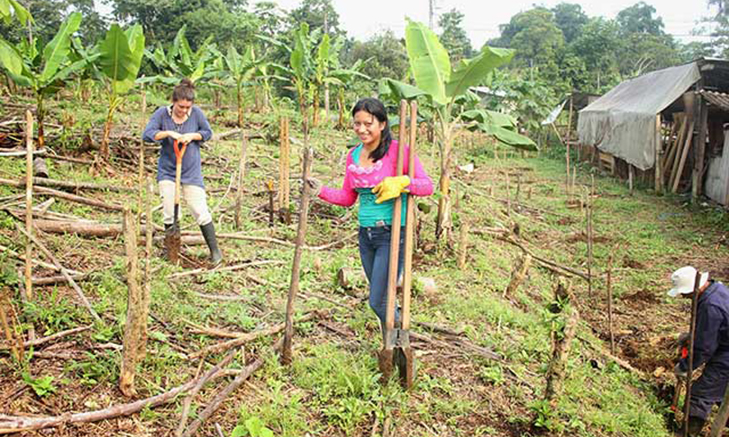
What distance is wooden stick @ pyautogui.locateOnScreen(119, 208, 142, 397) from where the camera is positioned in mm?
2709

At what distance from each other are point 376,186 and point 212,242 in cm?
241

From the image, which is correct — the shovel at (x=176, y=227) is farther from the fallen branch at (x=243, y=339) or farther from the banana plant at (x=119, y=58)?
the banana plant at (x=119, y=58)

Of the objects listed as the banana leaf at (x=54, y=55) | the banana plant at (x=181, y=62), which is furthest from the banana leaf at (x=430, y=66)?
the banana plant at (x=181, y=62)

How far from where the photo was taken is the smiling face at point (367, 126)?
320 centimetres

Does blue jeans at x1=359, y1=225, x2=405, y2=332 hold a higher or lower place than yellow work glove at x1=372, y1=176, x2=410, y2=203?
lower

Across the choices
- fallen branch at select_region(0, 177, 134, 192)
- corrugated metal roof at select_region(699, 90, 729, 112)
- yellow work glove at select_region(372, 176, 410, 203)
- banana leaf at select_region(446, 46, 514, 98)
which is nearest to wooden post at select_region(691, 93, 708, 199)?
corrugated metal roof at select_region(699, 90, 729, 112)

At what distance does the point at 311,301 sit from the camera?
4.66 m

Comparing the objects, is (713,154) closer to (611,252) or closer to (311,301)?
(611,252)

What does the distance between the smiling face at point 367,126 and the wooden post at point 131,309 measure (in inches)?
52.7

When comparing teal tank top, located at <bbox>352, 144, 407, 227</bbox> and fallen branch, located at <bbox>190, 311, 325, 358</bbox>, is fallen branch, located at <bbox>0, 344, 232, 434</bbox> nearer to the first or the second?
fallen branch, located at <bbox>190, 311, 325, 358</bbox>

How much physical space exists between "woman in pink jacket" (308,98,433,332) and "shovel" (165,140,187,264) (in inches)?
67.2

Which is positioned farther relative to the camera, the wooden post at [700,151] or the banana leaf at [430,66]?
the wooden post at [700,151]

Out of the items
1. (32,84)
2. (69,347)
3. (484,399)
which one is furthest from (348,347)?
(32,84)

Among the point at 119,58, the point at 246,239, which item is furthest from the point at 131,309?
the point at 119,58
